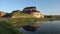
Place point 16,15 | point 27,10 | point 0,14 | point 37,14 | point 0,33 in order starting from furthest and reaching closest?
point 27,10 < point 37,14 < point 0,14 < point 16,15 < point 0,33

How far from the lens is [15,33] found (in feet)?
43.9

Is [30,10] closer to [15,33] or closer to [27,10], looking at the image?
[27,10]

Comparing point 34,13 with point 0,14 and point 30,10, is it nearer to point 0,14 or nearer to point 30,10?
point 30,10

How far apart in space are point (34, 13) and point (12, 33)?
4424 centimetres

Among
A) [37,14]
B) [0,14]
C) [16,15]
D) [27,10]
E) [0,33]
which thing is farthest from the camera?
[27,10]

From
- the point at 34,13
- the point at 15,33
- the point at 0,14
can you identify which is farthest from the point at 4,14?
the point at 15,33

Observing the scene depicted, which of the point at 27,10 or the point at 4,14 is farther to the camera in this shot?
the point at 27,10

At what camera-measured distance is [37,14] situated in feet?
186

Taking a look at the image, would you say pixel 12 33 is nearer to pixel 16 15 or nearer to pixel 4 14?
pixel 16 15

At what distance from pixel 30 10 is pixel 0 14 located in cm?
1429

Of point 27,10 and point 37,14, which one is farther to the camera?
point 27,10

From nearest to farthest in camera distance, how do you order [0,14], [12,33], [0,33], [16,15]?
[0,33] → [12,33] → [16,15] → [0,14]

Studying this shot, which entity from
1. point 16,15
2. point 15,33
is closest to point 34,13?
point 16,15

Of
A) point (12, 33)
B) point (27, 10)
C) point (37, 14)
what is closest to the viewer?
point (12, 33)
